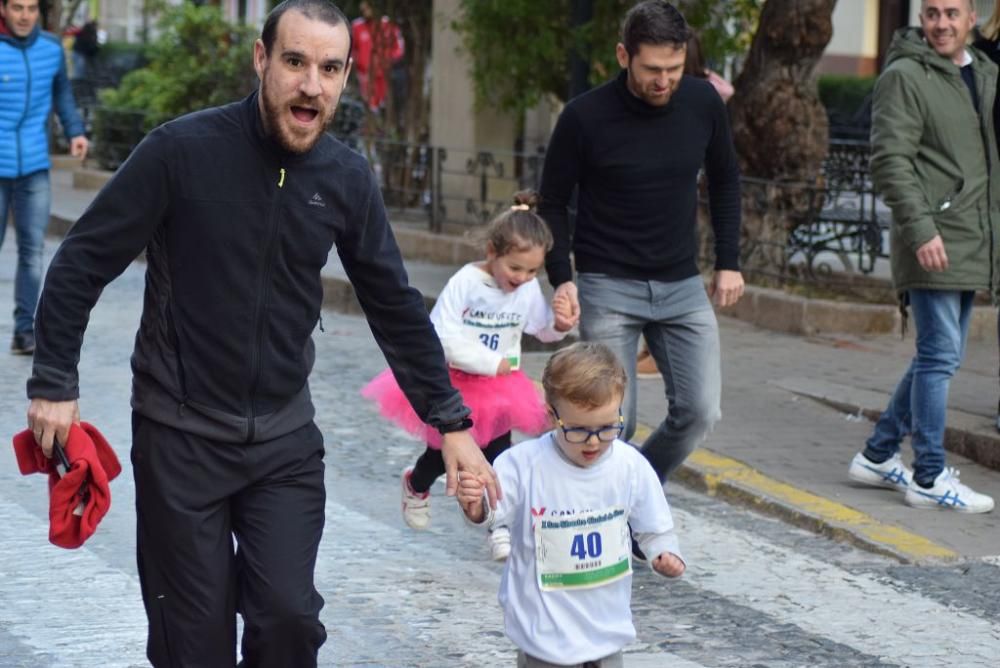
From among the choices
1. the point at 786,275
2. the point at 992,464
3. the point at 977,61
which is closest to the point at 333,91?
the point at 977,61

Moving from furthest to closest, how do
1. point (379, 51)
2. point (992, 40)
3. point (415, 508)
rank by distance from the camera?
point (379, 51) < point (992, 40) < point (415, 508)

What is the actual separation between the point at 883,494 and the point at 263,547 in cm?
425

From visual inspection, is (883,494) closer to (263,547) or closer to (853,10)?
(263,547)

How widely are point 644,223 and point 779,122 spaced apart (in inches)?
254

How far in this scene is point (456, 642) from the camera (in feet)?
18.3

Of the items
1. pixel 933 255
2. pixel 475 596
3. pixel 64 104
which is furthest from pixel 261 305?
pixel 64 104

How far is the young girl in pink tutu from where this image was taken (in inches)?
253

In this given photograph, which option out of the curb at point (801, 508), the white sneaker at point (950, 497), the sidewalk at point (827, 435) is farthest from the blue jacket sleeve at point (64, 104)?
the white sneaker at point (950, 497)

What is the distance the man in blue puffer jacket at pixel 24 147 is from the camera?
34.0 ft

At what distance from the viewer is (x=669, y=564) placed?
4.40 meters

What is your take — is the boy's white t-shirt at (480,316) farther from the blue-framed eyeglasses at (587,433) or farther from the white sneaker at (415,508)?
the blue-framed eyeglasses at (587,433)

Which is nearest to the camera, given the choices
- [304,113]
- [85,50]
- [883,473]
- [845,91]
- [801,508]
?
[304,113]

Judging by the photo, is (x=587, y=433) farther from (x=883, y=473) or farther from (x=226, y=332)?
(x=883, y=473)

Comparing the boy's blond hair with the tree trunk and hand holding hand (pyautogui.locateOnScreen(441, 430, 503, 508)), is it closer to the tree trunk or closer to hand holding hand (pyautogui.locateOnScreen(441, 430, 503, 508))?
hand holding hand (pyautogui.locateOnScreen(441, 430, 503, 508))
